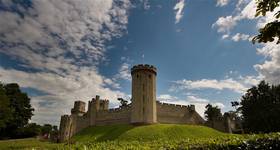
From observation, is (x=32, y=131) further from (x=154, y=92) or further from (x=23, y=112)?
(x=154, y=92)

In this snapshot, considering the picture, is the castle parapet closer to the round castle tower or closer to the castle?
the castle

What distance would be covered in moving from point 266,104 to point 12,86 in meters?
59.7

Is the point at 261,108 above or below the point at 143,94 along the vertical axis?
below

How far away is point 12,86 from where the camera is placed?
193 feet

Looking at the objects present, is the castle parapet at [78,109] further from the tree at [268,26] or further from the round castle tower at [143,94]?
the tree at [268,26]

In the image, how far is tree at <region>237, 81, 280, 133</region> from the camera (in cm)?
4703

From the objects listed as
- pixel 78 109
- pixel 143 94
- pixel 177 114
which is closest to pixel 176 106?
pixel 177 114

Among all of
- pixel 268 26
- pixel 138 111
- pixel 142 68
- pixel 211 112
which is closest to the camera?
pixel 268 26

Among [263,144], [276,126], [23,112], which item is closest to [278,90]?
[276,126]

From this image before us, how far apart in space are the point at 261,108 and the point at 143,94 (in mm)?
25535

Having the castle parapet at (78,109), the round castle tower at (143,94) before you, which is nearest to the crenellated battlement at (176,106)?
the round castle tower at (143,94)

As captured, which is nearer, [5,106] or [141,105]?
[5,106]

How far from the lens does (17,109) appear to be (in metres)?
57.3

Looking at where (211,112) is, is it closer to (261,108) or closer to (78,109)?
(261,108)
